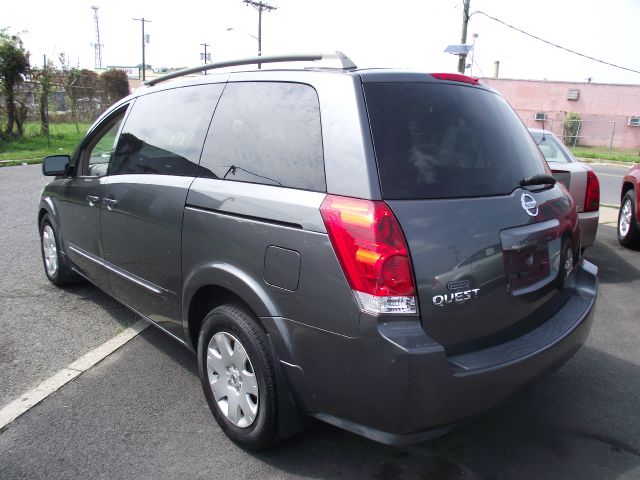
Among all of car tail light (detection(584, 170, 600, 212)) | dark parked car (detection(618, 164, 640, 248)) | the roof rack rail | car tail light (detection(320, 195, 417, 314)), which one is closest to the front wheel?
car tail light (detection(320, 195, 417, 314))

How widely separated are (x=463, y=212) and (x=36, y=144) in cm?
2116

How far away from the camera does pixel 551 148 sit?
6816 mm

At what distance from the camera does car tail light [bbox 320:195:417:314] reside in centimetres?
217

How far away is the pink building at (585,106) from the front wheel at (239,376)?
3497 centimetres

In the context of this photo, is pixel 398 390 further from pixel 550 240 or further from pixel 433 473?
pixel 550 240

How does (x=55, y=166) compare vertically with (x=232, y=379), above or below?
above

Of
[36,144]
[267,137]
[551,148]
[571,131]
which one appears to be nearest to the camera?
[267,137]

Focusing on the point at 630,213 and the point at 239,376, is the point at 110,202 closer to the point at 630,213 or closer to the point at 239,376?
the point at 239,376

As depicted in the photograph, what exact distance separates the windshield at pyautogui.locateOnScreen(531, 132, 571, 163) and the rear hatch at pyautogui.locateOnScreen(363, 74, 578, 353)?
410 centimetres

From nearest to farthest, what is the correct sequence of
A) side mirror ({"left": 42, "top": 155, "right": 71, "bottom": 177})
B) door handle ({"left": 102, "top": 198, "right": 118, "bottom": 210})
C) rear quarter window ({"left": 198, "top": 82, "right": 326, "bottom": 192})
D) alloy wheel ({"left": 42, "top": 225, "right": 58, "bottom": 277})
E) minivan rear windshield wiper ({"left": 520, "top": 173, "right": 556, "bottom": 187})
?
rear quarter window ({"left": 198, "top": 82, "right": 326, "bottom": 192})
minivan rear windshield wiper ({"left": 520, "top": 173, "right": 556, "bottom": 187})
door handle ({"left": 102, "top": 198, "right": 118, "bottom": 210})
side mirror ({"left": 42, "top": 155, "right": 71, "bottom": 177})
alloy wheel ({"left": 42, "top": 225, "right": 58, "bottom": 277})

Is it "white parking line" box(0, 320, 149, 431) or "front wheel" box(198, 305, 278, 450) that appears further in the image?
"white parking line" box(0, 320, 149, 431)

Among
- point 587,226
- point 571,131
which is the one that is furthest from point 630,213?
point 571,131

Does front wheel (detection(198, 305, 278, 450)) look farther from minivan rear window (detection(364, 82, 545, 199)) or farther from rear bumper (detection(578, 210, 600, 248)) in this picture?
rear bumper (detection(578, 210, 600, 248))

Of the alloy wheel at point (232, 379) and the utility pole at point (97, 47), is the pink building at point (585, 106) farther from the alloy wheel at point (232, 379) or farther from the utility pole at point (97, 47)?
the utility pole at point (97, 47)
